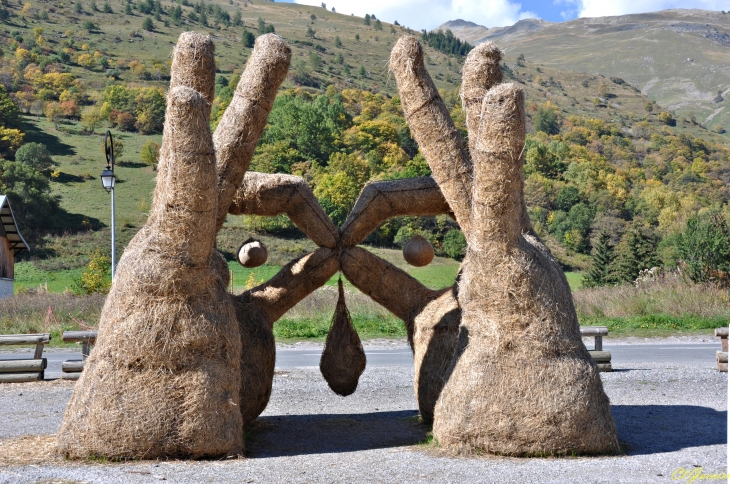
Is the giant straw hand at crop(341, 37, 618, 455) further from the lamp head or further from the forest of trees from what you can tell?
the forest of trees

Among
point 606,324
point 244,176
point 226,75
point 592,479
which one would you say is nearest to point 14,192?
point 226,75

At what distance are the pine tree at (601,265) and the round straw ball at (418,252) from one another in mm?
28092

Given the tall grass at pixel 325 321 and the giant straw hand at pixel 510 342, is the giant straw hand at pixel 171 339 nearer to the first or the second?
the giant straw hand at pixel 510 342

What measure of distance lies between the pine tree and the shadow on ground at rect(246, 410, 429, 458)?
27.2 meters

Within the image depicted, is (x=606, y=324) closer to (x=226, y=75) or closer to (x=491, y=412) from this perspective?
(x=491, y=412)

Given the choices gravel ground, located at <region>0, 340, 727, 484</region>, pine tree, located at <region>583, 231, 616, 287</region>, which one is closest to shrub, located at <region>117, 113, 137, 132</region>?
pine tree, located at <region>583, 231, 616, 287</region>

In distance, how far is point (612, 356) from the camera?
14.7 meters

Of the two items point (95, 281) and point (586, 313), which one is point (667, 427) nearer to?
point (586, 313)

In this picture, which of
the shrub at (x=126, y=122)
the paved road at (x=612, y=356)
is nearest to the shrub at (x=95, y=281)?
the paved road at (x=612, y=356)

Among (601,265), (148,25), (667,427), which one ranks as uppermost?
(148,25)

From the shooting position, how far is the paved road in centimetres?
1397

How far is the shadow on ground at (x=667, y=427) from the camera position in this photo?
24.8 feet

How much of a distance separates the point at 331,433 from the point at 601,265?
30.3 m

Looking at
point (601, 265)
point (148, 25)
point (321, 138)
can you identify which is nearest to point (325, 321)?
Answer: point (601, 265)
